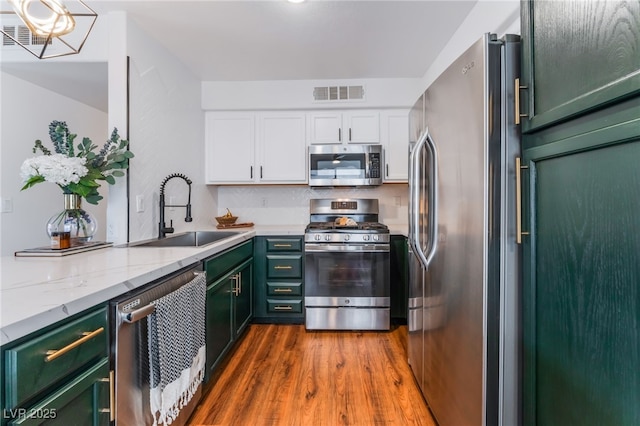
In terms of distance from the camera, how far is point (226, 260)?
2.19m

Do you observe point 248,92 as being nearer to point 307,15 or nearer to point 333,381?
point 307,15

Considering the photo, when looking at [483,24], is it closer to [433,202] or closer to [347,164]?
[433,202]

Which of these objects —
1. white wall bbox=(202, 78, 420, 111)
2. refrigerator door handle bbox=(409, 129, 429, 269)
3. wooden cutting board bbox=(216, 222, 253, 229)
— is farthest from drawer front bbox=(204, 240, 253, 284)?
white wall bbox=(202, 78, 420, 111)

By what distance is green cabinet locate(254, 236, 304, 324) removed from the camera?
117 inches

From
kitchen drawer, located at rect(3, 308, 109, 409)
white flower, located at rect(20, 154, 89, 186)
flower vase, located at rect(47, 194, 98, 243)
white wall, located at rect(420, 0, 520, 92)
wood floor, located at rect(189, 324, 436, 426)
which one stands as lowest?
wood floor, located at rect(189, 324, 436, 426)

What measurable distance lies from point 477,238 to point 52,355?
1379mm

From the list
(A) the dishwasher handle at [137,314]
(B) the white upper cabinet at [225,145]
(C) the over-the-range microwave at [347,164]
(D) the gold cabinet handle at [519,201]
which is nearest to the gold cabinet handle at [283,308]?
(C) the over-the-range microwave at [347,164]

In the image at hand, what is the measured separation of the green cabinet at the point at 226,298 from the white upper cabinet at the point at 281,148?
90 cm

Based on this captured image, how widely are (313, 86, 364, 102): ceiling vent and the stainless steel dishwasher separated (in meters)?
2.58

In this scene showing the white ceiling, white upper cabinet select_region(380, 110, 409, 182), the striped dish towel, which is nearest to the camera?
the striped dish towel

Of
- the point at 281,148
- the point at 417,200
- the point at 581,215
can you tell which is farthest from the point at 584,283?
the point at 281,148

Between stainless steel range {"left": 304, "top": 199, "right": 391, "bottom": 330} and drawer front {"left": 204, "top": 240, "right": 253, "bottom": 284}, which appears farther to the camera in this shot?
stainless steel range {"left": 304, "top": 199, "right": 391, "bottom": 330}

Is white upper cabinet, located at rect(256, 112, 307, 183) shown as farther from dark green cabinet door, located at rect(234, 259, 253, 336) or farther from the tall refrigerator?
the tall refrigerator

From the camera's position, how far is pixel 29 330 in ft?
2.45
